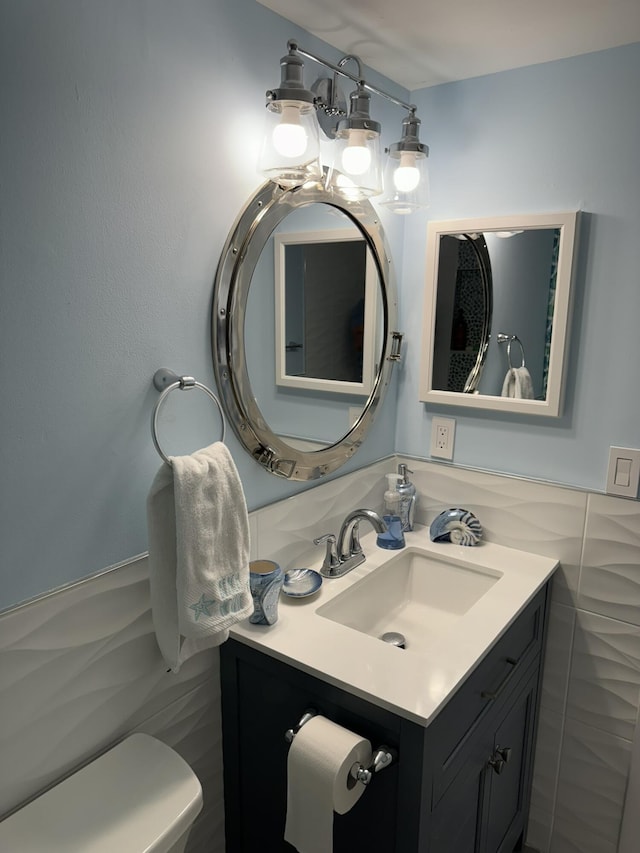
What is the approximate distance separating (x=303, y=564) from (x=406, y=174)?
100 cm

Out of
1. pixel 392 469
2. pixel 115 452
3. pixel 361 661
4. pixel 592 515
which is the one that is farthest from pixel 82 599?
pixel 592 515

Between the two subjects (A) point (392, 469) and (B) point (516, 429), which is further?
(A) point (392, 469)

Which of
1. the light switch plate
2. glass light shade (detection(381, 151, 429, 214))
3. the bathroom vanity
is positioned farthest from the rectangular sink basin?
glass light shade (detection(381, 151, 429, 214))

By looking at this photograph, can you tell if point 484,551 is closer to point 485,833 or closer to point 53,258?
point 485,833

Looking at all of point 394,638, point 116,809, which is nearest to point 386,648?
point 394,638

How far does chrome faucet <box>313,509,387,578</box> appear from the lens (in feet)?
4.86

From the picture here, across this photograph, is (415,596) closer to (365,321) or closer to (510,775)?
(510,775)

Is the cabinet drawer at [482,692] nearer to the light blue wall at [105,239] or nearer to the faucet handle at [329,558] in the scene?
the faucet handle at [329,558]

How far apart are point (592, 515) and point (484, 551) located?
0.30 m

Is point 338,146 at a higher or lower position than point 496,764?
higher

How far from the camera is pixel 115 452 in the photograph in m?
1.03

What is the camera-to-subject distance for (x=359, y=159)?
1.31 m

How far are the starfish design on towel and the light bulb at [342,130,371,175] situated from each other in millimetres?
946

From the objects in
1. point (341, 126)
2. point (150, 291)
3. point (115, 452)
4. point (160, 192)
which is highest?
point (341, 126)
